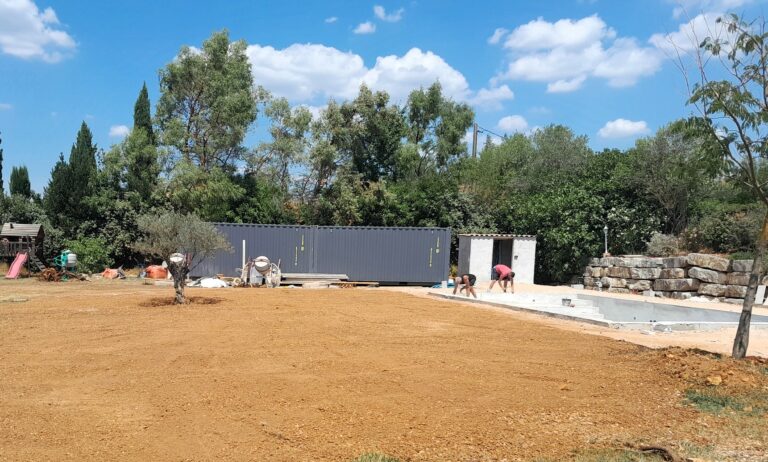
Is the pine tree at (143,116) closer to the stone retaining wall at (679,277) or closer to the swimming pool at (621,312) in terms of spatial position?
the swimming pool at (621,312)

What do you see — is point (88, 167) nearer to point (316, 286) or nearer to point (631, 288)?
point (316, 286)

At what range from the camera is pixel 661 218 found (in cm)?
2536

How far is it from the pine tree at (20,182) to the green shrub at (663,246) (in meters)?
36.0

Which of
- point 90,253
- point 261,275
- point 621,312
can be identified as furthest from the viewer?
point 90,253

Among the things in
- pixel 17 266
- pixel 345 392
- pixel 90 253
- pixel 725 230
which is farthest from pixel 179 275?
pixel 725 230

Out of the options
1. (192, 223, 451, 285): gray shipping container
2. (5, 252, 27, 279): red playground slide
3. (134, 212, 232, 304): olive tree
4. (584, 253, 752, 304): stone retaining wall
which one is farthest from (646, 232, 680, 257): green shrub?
(5, 252, 27, 279): red playground slide

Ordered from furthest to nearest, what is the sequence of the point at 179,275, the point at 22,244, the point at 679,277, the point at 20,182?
the point at 20,182, the point at 22,244, the point at 679,277, the point at 179,275

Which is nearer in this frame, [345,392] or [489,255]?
[345,392]

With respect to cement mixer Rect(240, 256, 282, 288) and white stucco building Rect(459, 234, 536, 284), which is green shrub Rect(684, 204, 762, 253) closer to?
white stucco building Rect(459, 234, 536, 284)

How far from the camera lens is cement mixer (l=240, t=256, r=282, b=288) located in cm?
2272

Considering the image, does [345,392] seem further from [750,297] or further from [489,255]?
[489,255]

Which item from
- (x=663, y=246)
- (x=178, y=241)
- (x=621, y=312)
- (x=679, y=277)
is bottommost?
(x=621, y=312)

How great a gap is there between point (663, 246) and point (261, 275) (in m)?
16.1

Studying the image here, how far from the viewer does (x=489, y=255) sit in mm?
27484
